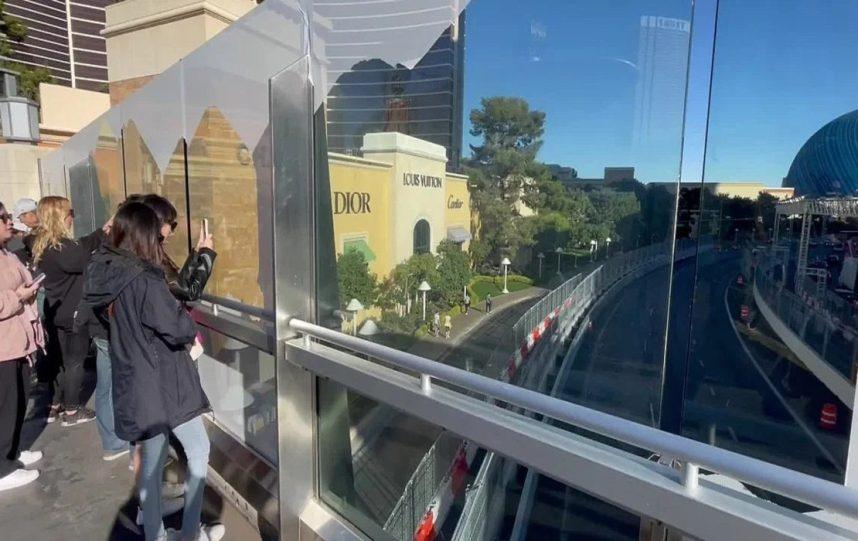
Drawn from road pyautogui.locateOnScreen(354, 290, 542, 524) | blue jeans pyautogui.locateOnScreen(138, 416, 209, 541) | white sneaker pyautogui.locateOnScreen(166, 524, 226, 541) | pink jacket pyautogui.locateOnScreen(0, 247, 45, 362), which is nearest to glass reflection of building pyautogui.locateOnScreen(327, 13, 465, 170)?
road pyautogui.locateOnScreen(354, 290, 542, 524)

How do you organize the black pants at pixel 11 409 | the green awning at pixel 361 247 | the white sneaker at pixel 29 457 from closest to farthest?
the green awning at pixel 361 247 → the black pants at pixel 11 409 → the white sneaker at pixel 29 457

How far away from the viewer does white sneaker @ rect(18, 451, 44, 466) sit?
10.7 feet

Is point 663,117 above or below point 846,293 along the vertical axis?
above

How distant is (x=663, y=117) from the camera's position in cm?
123

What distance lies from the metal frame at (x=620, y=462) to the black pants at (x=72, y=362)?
308 centimetres

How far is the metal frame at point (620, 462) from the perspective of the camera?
0.97m

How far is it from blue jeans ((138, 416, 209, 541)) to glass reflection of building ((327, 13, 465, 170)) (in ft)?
4.73

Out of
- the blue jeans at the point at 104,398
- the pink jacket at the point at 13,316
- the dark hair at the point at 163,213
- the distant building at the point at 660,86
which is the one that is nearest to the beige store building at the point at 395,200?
the distant building at the point at 660,86

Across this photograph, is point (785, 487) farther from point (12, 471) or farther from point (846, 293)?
point (12, 471)

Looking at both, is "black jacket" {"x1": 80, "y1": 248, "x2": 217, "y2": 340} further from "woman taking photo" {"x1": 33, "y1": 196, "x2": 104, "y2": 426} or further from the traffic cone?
the traffic cone

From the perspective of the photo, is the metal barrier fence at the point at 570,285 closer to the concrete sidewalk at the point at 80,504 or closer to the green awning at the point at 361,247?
the green awning at the point at 361,247

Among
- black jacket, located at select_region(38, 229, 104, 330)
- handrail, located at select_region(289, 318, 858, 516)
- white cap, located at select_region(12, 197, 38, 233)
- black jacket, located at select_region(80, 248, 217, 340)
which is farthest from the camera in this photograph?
white cap, located at select_region(12, 197, 38, 233)

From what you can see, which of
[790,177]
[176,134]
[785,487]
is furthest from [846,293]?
[176,134]

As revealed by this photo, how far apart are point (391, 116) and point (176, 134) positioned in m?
2.12
